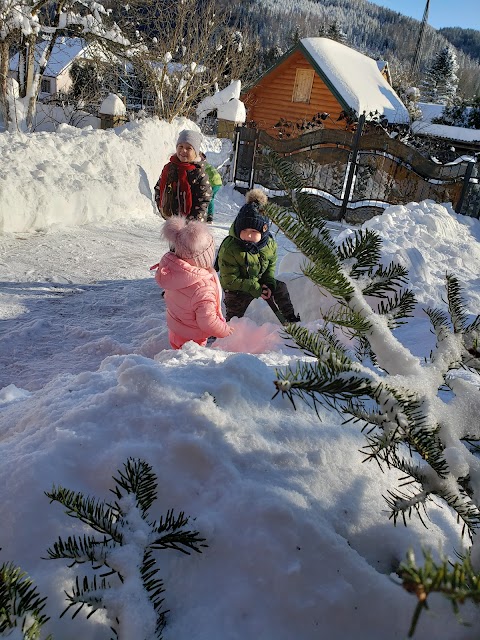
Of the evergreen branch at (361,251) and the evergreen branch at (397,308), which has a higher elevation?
the evergreen branch at (361,251)

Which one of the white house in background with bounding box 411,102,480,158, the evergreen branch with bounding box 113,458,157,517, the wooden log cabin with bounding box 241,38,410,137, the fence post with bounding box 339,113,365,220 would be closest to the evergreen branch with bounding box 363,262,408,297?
the evergreen branch with bounding box 113,458,157,517

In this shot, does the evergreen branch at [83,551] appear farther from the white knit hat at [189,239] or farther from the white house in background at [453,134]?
the white house in background at [453,134]

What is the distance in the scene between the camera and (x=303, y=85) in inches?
886

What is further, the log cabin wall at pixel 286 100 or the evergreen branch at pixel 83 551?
the log cabin wall at pixel 286 100

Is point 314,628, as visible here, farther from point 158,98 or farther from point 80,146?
point 158,98

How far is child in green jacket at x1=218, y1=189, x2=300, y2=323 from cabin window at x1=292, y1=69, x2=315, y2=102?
20.3 m

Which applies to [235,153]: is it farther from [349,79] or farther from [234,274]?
[349,79]

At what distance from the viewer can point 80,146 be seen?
8.73 metres

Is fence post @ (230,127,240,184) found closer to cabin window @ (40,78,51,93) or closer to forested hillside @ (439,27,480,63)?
cabin window @ (40,78,51,93)

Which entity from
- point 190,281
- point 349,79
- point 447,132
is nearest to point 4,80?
point 190,281

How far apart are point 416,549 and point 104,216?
26.3 ft

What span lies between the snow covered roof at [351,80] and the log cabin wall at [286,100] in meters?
0.72

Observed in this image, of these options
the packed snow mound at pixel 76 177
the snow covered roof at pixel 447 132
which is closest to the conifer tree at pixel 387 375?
the packed snow mound at pixel 76 177

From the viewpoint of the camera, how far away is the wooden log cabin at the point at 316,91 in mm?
20844
